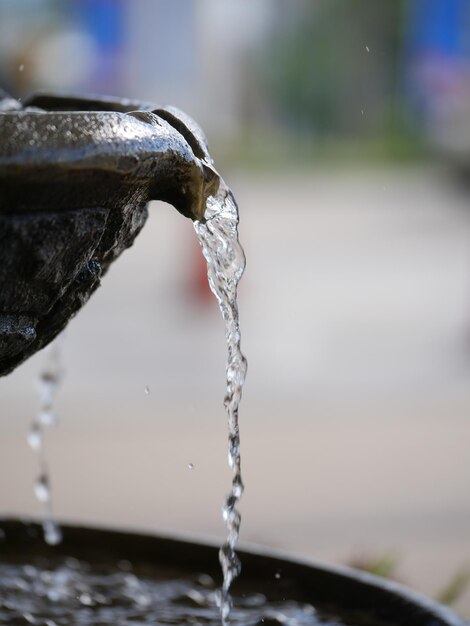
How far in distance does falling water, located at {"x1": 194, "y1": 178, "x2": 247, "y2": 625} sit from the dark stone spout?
6 cm

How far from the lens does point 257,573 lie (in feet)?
9.13

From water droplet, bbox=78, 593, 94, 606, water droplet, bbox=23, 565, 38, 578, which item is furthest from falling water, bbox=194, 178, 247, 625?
water droplet, bbox=23, 565, 38, 578

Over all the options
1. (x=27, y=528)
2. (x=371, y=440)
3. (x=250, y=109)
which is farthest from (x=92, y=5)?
(x=27, y=528)

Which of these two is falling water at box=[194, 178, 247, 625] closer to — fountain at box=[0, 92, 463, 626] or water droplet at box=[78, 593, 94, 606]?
fountain at box=[0, 92, 463, 626]

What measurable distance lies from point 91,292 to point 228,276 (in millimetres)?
283

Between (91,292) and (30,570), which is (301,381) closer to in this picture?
(30,570)

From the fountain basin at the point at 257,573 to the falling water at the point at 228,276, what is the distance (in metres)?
0.17

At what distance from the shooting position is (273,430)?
6254 mm

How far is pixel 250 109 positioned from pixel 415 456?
812 inches

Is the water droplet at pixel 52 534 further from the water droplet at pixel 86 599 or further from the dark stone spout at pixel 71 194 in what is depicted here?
the dark stone spout at pixel 71 194

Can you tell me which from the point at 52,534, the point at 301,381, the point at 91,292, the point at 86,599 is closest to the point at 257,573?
the point at 86,599

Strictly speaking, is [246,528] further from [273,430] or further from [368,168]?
[368,168]

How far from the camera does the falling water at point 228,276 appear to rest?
7.13 ft

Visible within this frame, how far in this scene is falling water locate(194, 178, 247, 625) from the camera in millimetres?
2172
